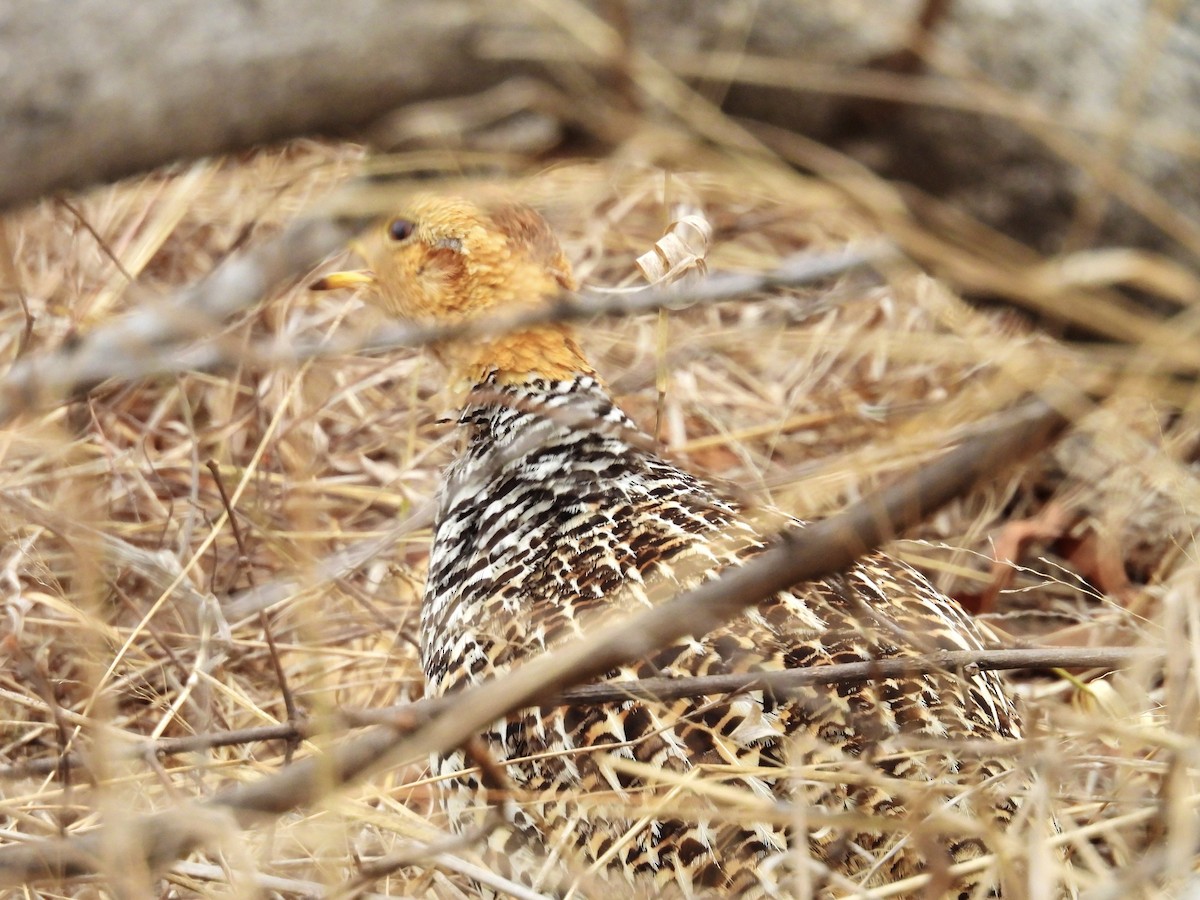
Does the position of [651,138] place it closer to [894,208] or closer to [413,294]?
A: [894,208]

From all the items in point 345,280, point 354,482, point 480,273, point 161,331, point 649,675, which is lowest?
point 354,482

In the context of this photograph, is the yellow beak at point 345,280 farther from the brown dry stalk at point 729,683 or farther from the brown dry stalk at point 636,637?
the brown dry stalk at point 636,637

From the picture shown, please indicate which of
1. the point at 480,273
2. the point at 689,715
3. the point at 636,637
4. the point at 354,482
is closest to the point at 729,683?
the point at 689,715

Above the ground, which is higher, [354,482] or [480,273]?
[480,273]

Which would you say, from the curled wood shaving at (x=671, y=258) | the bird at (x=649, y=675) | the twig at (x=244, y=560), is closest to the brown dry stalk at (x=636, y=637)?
the bird at (x=649, y=675)

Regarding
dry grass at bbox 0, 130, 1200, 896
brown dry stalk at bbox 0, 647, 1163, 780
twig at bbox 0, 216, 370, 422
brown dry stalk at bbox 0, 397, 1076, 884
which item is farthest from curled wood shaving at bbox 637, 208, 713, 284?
brown dry stalk at bbox 0, 397, 1076, 884

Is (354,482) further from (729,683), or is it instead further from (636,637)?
(636,637)

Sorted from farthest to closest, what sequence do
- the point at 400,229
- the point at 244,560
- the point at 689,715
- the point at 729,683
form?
the point at 244,560 → the point at 400,229 → the point at 689,715 → the point at 729,683
